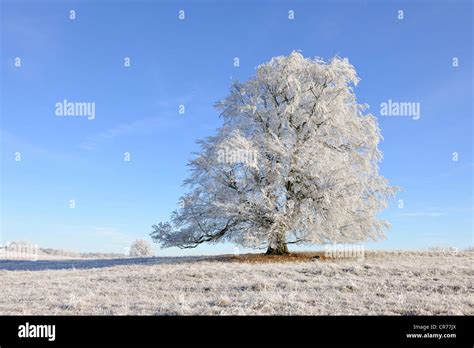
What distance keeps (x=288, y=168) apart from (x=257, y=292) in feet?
35.6

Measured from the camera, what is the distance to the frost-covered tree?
22078 millimetres

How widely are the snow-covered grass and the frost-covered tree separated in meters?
4.93

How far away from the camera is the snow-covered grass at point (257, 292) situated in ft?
32.5

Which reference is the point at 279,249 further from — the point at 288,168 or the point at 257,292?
the point at 257,292

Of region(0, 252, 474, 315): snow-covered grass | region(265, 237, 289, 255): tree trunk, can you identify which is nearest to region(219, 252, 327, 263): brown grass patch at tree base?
region(265, 237, 289, 255): tree trunk

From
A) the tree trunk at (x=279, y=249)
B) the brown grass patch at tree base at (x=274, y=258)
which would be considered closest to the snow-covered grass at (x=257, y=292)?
the brown grass patch at tree base at (x=274, y=258)

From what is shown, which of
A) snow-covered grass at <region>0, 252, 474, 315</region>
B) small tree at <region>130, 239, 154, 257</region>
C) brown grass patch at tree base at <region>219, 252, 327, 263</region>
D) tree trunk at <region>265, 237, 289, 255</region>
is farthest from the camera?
small tree at <region>130, 239, 154, 257</region>

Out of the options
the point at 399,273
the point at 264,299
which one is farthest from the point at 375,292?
the point at 399,273

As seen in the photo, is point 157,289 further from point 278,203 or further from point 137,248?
point 137,248

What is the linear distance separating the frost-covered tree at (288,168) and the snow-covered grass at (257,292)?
4.93 m

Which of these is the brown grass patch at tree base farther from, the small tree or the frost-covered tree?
the small tree

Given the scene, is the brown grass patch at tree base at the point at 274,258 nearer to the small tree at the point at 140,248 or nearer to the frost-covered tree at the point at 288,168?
the frost-covered tree at the point at 288,168

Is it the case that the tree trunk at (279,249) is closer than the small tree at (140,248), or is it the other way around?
the tree trunk at (279,249)
